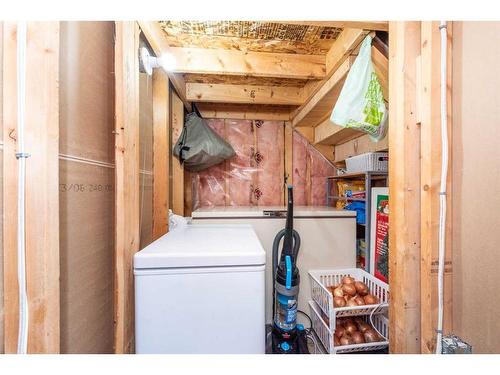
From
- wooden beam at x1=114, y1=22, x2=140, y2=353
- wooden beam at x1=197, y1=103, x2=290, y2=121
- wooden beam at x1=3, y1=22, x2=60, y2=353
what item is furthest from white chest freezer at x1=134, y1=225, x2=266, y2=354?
wooden beam at x1=197, y1=103, x2=290, y2=121

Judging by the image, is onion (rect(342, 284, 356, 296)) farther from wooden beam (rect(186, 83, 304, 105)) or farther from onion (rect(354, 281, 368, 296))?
wooden beam (rect(186, 83, 304, 105))

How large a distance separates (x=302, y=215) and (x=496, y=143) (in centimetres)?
114

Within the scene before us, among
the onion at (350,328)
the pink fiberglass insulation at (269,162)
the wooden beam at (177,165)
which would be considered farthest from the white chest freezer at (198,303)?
the pink fiberglass insulation at (269,162)

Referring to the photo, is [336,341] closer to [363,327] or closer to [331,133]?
[363,327]

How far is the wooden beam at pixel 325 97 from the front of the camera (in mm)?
1390

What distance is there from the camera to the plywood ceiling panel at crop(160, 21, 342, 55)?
1260 mm

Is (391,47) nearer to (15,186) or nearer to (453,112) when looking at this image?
(453,112)

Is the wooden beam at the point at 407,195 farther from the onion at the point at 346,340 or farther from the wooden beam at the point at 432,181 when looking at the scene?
the onion at the point at 346,340

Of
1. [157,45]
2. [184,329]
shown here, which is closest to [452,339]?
[184,329]

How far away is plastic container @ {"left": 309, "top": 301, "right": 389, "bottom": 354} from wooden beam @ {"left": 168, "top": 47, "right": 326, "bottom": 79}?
1.72 m

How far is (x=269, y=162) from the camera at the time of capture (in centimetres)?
252

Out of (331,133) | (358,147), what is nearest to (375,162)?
(358,147)

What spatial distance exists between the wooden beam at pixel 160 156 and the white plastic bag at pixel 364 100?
1080 millimetres

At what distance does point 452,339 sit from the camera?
768 mm
